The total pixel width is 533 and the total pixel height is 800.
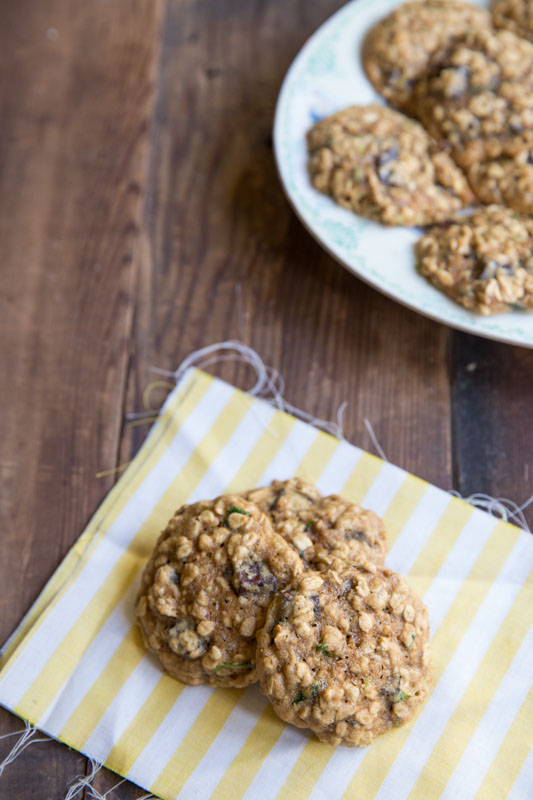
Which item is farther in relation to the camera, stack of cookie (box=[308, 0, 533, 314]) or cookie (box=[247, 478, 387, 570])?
stack of cookie (box=[308, 0, 533, 314])

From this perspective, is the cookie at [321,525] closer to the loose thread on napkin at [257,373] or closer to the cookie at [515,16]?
the loose thread on napkin at [257,373]

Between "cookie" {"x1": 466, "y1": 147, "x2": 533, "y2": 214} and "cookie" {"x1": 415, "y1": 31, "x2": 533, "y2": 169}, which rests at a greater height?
"cookie" {"x1": 415, "y1": 31, "x2": 533, "y2": 169}

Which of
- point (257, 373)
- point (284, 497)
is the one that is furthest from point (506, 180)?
→ point (284, 497)

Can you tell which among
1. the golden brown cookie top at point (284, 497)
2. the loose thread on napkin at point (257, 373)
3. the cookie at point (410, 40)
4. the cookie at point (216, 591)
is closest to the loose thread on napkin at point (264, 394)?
the loose thread on napkin at point (257, 373)

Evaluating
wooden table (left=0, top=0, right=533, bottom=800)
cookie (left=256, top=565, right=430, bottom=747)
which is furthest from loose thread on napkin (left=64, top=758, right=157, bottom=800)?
cookie (left=256, top=565, right=430, bottom=747)

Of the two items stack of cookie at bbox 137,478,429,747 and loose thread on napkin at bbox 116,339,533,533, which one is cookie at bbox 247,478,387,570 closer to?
stack of cookie at bbox 137,478,429,747

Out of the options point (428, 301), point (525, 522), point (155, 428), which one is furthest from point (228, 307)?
point (525, 522)

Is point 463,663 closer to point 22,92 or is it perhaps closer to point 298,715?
point 298,715
